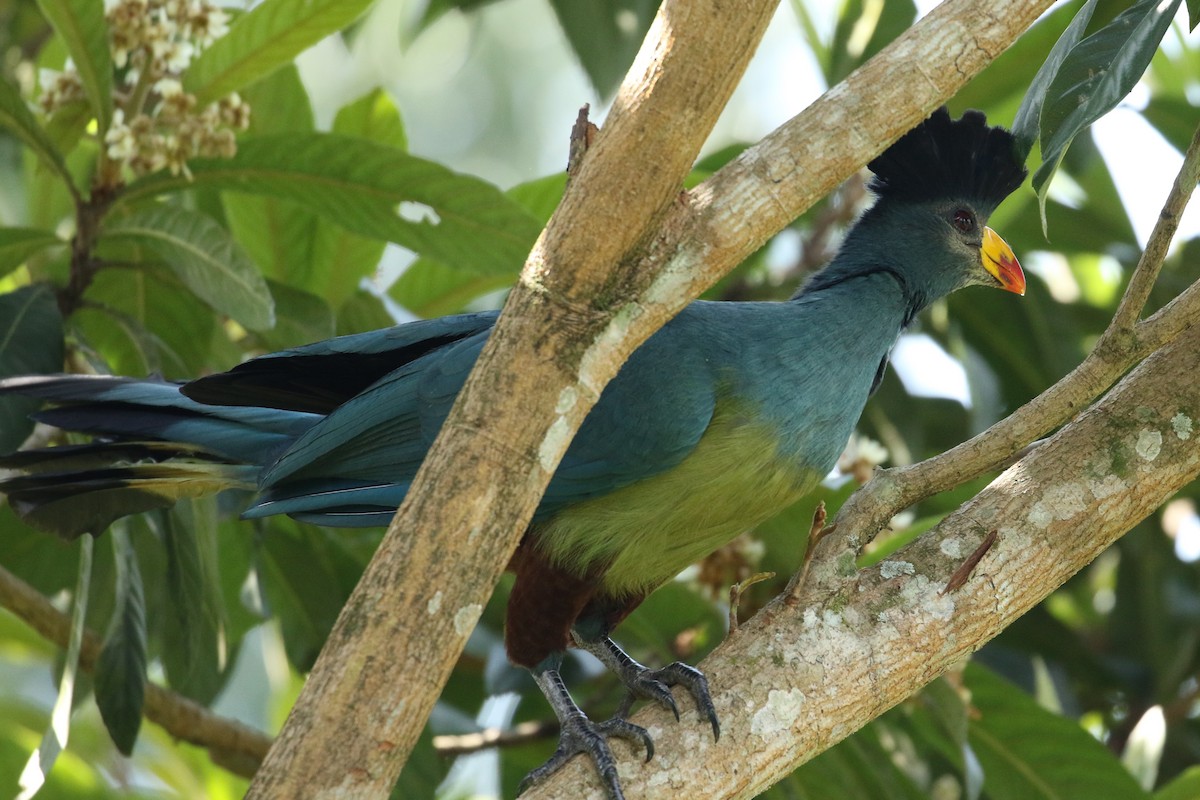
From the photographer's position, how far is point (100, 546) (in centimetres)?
338

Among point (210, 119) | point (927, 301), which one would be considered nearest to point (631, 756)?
point (927, 301)

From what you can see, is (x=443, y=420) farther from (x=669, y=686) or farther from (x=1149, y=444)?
(x=1149, y=444)

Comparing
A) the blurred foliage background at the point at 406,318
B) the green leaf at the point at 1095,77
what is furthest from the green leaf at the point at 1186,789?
the green leaf at the point at 1095,77

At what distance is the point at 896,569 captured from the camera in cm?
219

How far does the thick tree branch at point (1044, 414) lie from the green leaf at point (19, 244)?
2.07 metres

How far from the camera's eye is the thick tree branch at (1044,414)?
220 cm

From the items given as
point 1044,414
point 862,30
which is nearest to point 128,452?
point 1044,414

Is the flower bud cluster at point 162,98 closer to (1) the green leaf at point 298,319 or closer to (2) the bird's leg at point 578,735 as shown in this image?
(1) the green leaf at point 298,319

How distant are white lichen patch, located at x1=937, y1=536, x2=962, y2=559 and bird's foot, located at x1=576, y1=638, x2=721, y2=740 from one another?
19.2 inches

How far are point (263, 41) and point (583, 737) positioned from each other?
1.85 metres

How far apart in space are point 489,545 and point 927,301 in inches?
69.9

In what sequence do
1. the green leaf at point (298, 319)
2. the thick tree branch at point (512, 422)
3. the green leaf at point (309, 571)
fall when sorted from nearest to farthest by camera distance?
the thick tree branch at point (512, 422) → the green leaf at point (298, 319) → the green leaf at point (309, 571)

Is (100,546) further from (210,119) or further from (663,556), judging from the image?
(663,556)

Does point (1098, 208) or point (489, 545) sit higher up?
point (1098, 208)
